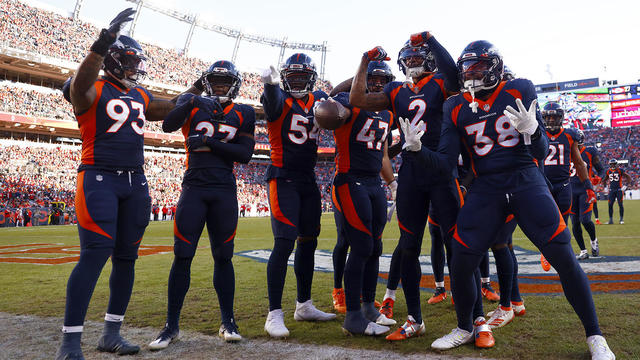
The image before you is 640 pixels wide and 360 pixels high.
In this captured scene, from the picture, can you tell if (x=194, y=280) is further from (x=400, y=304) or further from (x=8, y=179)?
(x=8, y=179)

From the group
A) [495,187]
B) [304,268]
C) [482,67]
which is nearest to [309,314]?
[304,268]

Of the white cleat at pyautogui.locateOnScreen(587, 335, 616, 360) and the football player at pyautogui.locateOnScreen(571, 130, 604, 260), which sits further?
the football player at pyautogui.locateOnScreen(571, 130, 604, 260)

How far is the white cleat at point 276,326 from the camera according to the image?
357 cm

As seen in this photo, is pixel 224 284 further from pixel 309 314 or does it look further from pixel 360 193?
pixel 360 193

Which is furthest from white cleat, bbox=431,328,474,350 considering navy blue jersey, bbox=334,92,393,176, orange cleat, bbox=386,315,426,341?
navy blue jersey, bbox=334,92,393,176

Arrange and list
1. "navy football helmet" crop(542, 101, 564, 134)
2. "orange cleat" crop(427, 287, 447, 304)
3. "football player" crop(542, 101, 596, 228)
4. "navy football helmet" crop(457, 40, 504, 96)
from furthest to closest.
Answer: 1. "football player" crop(542, 101, 596, 228)
2. "navy football helmet" crop(542, 101, 564, 134)
3. "orange cleat" crop(427, 287, 447, 304)
4. "navy football helmet" crop(457, 40, 504, 96)

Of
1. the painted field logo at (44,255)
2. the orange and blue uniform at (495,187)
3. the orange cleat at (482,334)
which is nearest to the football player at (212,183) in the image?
the orange and blue uniform at (495,187)

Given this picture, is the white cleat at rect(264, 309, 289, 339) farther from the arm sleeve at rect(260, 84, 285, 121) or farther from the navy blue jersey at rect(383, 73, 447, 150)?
the navy blue jersey at rect(383, 73, 447, 150)

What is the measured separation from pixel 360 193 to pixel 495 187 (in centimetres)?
121

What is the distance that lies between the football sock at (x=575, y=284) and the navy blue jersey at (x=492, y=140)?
50 cm

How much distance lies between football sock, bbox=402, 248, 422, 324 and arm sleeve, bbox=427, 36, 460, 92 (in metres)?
1.49

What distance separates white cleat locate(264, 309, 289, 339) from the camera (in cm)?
357

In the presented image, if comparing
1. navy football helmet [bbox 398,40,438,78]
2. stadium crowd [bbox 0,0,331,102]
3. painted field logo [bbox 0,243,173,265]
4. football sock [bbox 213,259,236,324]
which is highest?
stadium crowd [bbox 0,0,331,102]

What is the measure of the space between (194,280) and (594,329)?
4.88 m
